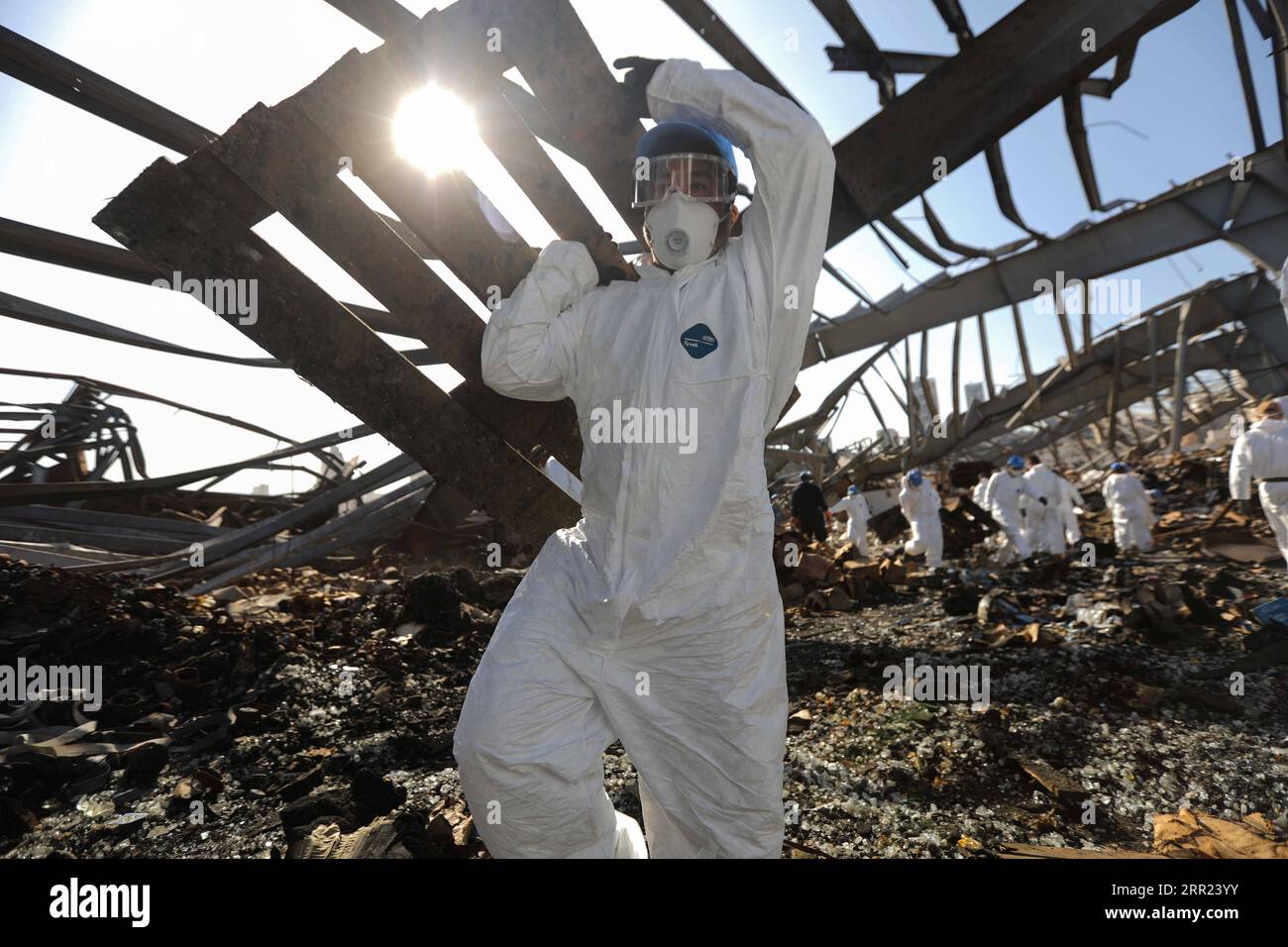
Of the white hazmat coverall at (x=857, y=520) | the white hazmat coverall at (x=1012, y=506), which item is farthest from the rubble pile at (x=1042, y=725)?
the white hazmat coverall at (x=857, y=520)

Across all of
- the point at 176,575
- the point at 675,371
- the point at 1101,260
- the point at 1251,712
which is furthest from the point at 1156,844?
the point at 1101,260

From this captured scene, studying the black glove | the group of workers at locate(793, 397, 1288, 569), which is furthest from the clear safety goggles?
the group of workers at locate(793, 397, 1288, 569)

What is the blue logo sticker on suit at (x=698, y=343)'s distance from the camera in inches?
70.7

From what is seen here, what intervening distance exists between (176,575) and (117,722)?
97.8 inches

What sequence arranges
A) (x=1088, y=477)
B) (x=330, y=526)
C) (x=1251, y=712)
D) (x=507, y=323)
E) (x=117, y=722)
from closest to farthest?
(x=507, y=323) < (x=117, y=722) < (x=1251, y=712) < (x=330, y=526) < (x=1088, y=477)

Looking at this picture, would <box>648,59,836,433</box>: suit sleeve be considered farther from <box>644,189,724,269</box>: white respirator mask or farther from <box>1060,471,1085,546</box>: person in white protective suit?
<box>1060,471,1085,546</box>: person in white protective suit

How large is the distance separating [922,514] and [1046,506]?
1996 mm

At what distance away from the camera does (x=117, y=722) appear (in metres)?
3.68

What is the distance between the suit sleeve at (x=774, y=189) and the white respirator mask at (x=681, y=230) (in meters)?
0.11

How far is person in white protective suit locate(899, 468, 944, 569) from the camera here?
447 inches

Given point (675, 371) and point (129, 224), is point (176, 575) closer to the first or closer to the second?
point (129, 224)

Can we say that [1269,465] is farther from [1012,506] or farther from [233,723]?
[233,723]

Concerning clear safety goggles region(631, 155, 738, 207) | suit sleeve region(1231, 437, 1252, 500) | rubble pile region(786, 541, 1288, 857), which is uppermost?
clear safety goggles region(631, 155, 738, 207)

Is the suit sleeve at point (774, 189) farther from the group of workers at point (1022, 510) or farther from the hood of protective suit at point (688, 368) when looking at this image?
the group of workers at point (1022, 510)
